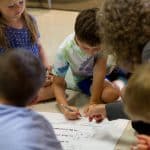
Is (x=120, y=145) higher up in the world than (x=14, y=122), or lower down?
lower down

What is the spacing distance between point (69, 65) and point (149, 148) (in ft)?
2.04

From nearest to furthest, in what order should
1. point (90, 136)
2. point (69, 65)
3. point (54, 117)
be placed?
point (90, 136) → point (54, 117) → point (69, 65)

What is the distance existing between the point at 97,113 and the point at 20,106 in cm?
48

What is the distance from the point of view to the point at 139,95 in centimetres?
85

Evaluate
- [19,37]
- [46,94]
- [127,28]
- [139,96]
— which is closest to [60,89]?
[46,94]

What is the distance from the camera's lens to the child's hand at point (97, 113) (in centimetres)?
125

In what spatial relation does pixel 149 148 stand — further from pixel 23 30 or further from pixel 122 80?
pixel 23 30

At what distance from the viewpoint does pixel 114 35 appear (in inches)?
43.7

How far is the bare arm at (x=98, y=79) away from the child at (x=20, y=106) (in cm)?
64

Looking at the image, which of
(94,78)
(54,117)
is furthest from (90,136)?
(94,78)

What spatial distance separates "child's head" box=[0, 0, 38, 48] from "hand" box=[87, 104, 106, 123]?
1.43ft

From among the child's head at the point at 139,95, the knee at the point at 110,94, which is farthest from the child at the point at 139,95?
the knee at the point at 110,94

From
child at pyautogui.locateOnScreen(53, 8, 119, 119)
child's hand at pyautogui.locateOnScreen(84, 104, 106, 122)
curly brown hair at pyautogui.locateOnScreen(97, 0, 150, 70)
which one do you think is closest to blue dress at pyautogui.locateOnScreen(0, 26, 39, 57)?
child at pyautogui.locateOnScreen(53, 8, 119, 119)

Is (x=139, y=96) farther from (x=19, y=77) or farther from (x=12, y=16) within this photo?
(x=12, y=16)
